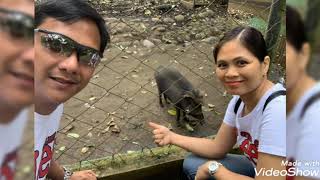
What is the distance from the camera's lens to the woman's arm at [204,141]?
1.56 meters

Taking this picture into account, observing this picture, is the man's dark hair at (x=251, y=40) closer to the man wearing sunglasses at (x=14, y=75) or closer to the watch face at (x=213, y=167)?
the watch face at (x=213, y=167)

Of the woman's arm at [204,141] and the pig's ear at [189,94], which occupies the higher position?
the woman's arm at [204,141]

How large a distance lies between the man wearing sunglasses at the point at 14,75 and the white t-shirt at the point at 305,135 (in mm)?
402

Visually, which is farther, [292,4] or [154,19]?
[154,19]

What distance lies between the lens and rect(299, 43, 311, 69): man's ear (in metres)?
0.62

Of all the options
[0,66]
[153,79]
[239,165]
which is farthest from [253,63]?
[153,79]

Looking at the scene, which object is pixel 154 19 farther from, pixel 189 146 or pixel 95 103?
pixel 189 146

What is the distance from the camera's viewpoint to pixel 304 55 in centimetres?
63

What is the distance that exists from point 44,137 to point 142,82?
6.63ft

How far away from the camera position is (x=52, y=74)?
2.92 ft

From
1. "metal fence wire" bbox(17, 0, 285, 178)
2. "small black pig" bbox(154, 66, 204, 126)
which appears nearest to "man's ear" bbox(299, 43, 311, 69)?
"metal fence wire" bbox(17, 0, 285, 178)

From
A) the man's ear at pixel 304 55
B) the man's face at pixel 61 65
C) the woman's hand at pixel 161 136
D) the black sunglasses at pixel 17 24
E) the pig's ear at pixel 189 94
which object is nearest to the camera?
the black sunglasses at pixel 17 24

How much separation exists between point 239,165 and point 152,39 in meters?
2.22

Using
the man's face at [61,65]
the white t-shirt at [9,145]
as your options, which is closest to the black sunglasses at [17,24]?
the white t-shirt at [9,145]
